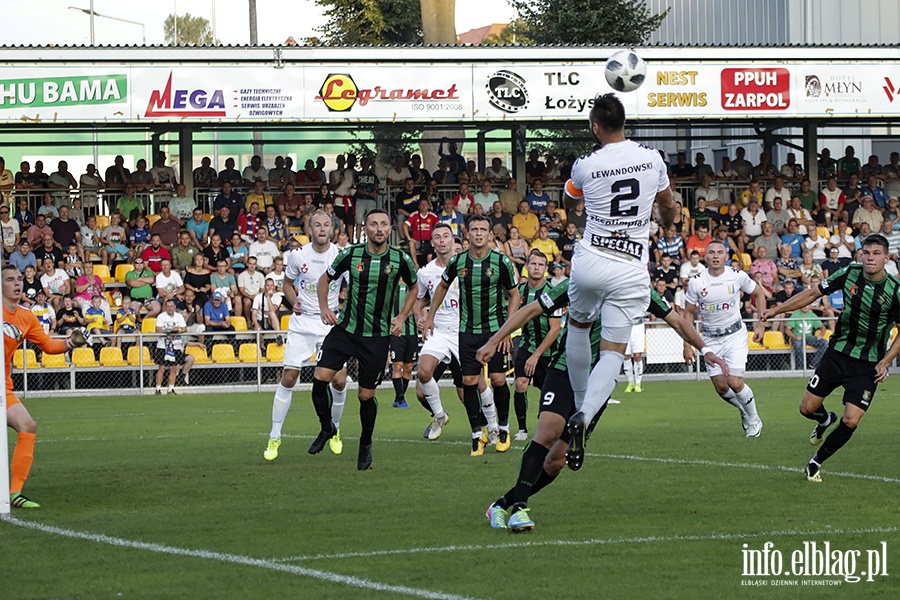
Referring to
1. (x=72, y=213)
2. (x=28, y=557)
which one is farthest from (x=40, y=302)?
(x=28, y=557)

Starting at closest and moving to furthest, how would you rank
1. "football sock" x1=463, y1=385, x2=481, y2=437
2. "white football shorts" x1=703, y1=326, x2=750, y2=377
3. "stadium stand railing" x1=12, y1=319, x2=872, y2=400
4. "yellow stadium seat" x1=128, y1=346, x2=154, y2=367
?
"football sock" x1=463, y1=385, x2=481, y2=437
"white football shorts" x1=703, y1=326, x2=750, y2=377
"stadium stand railing" x1=12, y1=319, x2=872, y2=400
"yellow stadium seat" x1=128, y1=346, x2=154, y2=367

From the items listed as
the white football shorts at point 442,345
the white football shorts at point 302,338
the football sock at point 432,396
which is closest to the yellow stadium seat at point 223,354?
the football sock at point 432,396

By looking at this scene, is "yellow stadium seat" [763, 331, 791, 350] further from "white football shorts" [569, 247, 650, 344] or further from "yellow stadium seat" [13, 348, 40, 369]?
"white football shorts" [569, 247, 650, 344]

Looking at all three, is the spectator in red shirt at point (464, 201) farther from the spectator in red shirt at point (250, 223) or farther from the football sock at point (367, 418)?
the football sock at point (367, 418)

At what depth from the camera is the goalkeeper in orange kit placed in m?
9.29

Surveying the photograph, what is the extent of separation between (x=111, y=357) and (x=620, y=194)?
1749 cm

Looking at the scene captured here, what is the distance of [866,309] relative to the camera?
410 inches

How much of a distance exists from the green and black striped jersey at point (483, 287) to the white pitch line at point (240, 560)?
17.3 feet

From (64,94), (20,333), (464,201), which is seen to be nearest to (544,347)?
(20,333)

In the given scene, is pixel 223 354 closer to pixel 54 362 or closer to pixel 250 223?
pixel 54 362

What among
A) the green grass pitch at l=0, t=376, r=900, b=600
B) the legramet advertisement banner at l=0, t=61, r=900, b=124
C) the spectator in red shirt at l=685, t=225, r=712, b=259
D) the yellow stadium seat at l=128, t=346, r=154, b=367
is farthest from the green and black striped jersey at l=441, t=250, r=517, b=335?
the spectator in red shirt at l=685, t=225, r=712, b=259

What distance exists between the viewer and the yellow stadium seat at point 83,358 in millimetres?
23359

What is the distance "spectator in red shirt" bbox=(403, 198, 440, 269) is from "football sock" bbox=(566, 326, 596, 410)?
17.8m

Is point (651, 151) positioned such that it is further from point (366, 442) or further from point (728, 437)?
point (728, 437)
